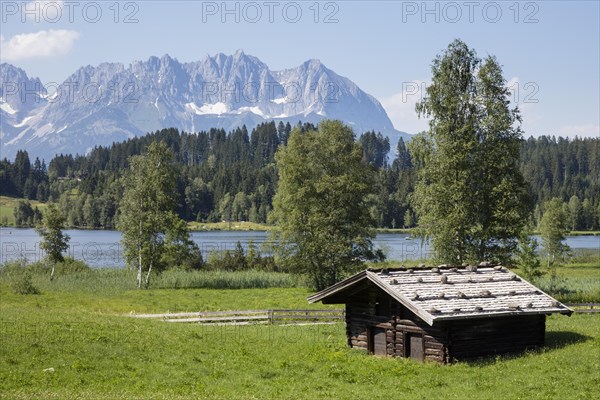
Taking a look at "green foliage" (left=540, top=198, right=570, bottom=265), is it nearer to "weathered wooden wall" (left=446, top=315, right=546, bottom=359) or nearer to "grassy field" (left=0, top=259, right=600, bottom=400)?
"grassy field" (left=0, top=259, right=600, bottom=400)

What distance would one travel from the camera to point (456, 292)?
35250 millimetres

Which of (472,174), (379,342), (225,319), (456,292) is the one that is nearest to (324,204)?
(472,174)

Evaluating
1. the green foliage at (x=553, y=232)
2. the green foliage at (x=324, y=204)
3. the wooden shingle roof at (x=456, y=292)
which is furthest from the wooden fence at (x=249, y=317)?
the green foliage at (x=553, y=232)

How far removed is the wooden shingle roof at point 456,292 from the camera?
3316 centimetres

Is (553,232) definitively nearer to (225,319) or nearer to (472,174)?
(472,174)

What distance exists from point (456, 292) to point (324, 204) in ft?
103

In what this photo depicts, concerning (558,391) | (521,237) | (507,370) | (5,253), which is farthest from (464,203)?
(5,253)

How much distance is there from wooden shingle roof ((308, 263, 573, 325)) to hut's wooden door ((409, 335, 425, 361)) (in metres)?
2.30

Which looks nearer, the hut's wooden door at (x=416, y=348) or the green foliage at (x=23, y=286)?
the hut's wooden door at (x=416, y=348)

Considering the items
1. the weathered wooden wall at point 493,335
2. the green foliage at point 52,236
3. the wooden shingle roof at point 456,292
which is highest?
the green foliage at point 52,236

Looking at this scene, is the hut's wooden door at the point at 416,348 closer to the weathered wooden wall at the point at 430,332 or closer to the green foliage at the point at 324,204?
the weathered wooden wall at the point at 430,332

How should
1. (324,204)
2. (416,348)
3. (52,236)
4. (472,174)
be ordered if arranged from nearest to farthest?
(416,348) < (472,174) < (324,204) < (52,236)

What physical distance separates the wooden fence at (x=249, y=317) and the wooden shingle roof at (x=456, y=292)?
8734mm

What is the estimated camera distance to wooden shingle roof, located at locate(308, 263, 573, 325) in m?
33.2
